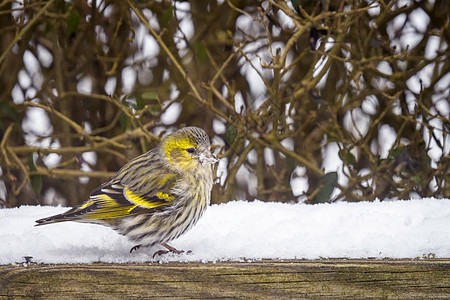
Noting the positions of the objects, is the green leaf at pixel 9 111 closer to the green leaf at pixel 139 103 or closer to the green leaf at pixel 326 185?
the green leaf at pixel 139 103

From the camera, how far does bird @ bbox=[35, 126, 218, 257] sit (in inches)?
80.4

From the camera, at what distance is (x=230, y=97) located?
3182 mm

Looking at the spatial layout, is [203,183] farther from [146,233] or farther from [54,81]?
[54,81]

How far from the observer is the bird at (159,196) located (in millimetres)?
2041

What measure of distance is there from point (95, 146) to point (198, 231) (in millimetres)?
1183

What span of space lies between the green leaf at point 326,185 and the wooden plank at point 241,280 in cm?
145

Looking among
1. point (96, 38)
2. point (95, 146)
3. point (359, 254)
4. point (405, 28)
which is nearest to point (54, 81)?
point (96, 38)

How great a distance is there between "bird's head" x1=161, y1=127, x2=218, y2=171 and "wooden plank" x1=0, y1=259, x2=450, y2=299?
50cm

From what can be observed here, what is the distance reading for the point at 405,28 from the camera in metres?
3.47

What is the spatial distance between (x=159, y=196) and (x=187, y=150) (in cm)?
21

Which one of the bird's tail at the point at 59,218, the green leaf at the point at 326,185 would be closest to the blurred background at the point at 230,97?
the green leaf at the point at 326,185

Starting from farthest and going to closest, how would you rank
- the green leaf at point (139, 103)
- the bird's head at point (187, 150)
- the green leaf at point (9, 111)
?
the green leaf at point (9, 111)
the green leaf at point (139, 103)
the bird's head at point (187, 150)

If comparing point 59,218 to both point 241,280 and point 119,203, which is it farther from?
point 241,280

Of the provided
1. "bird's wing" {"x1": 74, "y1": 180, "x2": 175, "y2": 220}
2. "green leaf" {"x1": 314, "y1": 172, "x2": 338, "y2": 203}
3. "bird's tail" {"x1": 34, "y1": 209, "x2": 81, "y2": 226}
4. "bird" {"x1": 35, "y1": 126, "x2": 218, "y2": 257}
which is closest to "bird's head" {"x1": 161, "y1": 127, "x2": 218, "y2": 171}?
"bird" {"x1": 35, "y1": 126, "x2": 218, "y2": 257}
